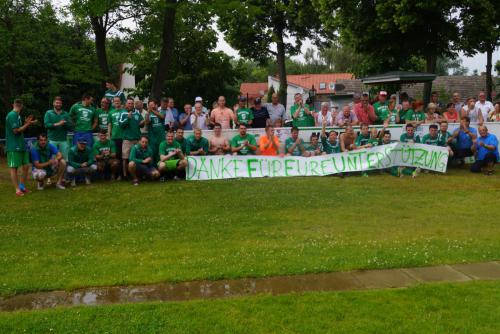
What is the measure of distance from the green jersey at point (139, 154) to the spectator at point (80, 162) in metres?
0.96

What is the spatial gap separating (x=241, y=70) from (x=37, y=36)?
15.5m

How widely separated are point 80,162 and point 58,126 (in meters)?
0.95

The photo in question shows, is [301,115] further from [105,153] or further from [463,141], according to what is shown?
[105,153]

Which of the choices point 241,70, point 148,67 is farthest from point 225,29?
point 148,67

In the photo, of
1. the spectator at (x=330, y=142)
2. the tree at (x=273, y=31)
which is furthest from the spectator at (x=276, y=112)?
the tree at (x=273, y=31)

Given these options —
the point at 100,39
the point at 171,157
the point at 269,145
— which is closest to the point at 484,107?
the point at 269,145

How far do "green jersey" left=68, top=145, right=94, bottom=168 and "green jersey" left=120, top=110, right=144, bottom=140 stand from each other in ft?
3.04

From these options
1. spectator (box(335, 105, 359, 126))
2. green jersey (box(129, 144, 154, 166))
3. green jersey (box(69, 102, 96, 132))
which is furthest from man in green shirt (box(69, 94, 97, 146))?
spectator (box(335, 105, 359, 126))

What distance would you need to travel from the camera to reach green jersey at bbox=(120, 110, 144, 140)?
11.8 meters

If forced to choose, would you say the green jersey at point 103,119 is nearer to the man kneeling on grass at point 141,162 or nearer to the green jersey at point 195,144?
the man kneeling on grass at point 141,162

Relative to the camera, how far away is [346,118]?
1364cm

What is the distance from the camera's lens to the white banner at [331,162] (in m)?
12.3

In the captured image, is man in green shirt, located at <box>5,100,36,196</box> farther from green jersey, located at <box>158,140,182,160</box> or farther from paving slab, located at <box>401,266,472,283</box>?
paving slab, located at <box>401,266,472,283</box>

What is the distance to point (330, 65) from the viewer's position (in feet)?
316
